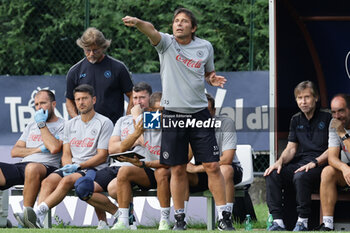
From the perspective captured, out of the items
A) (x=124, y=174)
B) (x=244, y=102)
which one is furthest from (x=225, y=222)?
(x=244, y=102)

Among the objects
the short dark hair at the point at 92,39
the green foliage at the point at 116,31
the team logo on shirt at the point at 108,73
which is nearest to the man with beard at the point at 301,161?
the team logo on shirt at the point at 108,73

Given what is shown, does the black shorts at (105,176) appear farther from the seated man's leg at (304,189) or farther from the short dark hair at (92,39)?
the seated man's leg at (304,189)

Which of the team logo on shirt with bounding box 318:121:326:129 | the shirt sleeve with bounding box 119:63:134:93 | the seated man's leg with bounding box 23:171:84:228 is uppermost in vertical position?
the shirt sleeve with bounding box 119:63:134:93

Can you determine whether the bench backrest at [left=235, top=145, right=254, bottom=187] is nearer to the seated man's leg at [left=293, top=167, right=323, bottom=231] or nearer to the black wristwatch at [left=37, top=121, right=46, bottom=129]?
the seated man's leg at [left=293, top=167, right=323, bottom=231]

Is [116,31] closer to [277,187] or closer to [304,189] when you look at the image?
[277,187]

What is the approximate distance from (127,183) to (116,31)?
4.78 metres

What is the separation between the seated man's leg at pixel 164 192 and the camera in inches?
354

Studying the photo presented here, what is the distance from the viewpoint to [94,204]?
9352mm

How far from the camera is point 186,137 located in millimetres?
8531

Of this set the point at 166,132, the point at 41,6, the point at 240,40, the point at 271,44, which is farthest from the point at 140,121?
the point at 41,6

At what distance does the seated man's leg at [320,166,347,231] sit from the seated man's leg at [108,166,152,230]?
5.45 feet

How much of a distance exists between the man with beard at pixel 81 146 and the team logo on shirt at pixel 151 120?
1.77 feet

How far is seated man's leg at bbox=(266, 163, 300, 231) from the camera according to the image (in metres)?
9.09

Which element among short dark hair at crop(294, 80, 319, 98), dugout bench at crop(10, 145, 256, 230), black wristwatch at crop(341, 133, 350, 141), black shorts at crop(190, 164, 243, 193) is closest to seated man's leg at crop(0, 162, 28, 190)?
dugout bench at crop(10, 145, 256, 230)
